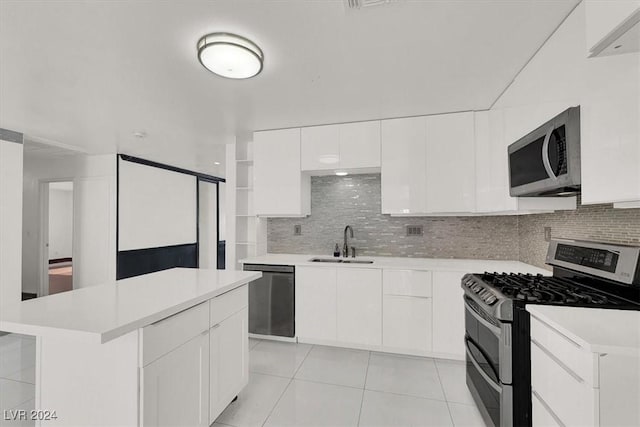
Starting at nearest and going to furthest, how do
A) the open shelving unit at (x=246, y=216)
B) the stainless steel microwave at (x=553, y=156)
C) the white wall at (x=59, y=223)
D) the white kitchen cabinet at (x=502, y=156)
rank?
the stainless steel microwave at (x=553, y=156), the white kitchen cabinet at (x=502, y=156), the open shelving unit at (x=246, y=216), the white wall at (x=59, y=223)

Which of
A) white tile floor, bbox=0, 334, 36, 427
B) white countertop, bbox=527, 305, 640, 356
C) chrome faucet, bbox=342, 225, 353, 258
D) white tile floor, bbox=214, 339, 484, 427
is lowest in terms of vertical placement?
white tile floor, bbox=214, 339, 484, 427

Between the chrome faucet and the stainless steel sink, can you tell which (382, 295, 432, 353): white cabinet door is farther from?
the chrome faucet

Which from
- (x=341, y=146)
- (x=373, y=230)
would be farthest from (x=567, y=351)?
(x=341, y=146)

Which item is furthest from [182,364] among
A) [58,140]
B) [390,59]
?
[58,140]

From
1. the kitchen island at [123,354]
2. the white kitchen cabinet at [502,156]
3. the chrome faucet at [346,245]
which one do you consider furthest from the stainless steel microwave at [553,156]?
the kitchen island at [123,354]

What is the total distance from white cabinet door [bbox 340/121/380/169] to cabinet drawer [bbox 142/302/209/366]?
2.12 m

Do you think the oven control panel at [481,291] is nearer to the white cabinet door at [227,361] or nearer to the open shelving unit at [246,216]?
the white cabinet door at [227,361]

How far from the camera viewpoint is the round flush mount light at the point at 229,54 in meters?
1.69

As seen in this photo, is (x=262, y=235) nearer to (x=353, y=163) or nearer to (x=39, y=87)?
(x=353, y=163)

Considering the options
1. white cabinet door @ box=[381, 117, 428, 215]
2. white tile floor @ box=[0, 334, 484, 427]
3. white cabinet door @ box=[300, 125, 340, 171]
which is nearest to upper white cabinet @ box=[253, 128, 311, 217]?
white cabinet door @ box=[300, 125, 340, 171]

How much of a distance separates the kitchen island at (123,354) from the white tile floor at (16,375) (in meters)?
1.15

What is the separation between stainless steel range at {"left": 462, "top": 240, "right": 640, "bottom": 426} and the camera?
1.46 m

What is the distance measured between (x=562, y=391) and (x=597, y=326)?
0.32 metres

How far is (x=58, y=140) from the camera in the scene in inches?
154
